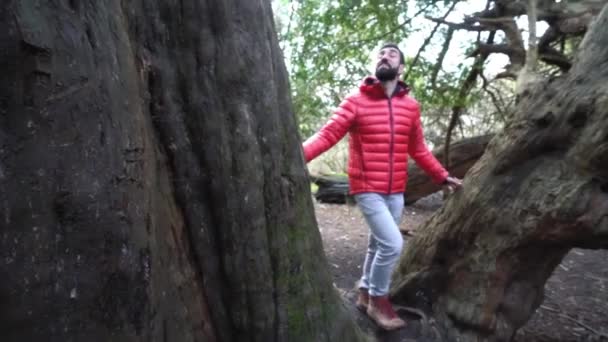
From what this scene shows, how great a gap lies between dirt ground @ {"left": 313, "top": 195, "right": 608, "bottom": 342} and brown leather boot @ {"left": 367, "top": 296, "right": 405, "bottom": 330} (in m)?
0.83

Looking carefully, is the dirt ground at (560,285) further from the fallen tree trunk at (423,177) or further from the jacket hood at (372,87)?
the jacket hood at (372,87)

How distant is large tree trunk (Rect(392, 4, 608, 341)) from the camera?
327 centimetres

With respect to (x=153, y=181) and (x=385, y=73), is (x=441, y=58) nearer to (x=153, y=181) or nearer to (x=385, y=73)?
(x=385, y=73)

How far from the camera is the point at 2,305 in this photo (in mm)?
1388

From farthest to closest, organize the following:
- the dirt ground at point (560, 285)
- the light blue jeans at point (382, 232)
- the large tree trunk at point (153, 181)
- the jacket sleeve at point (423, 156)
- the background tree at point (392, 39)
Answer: the background tree at point (392, 39)
the dirt ground at point (560, 285)
the jacket sleeve at point (423, 156)
the light blue jeans at point (382, 232)
the large tree trunk at point (153, 181)

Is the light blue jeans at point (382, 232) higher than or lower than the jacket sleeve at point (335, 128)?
lower

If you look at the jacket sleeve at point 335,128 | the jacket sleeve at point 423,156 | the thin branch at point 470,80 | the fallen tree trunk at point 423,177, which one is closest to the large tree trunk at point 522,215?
the jacket sleeve at point 423,156

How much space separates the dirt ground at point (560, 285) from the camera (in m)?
4.41

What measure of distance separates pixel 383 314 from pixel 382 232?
611mm

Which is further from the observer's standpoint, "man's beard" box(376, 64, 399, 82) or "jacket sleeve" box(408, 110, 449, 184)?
"jacket sleeve" box(408, 110, 449, 184)

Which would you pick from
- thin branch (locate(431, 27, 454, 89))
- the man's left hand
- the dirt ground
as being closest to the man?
the man's left hand

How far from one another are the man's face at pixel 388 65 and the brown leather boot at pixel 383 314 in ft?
4.82

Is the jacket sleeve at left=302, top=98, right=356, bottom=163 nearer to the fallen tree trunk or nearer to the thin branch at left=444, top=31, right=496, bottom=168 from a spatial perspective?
the thin branch at left=444, top=31, right=496, bottom=168

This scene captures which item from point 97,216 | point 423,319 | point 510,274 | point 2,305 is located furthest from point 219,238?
point 510,274
